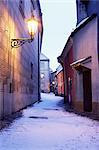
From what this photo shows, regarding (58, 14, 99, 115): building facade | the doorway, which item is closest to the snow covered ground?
(58, 14, 99, 115): building facade

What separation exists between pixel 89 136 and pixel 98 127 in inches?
76.5

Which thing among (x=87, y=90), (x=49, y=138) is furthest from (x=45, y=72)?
(x=49, y=138)

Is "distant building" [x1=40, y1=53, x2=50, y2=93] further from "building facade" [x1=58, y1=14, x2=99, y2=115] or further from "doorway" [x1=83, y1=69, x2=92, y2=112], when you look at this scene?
"doorway" [x1=83, y1=69, x2=92, y2=112]

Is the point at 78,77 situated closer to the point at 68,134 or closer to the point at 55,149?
the point at 68,134

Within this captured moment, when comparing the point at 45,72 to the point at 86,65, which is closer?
the point at 86,65

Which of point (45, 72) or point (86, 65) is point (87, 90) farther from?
point (45, 72)

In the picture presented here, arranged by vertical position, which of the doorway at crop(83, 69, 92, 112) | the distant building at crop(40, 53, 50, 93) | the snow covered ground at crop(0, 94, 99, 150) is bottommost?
the snow covered ground at crop(0, 94, 99, 150)

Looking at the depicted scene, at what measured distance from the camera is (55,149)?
7062 mm

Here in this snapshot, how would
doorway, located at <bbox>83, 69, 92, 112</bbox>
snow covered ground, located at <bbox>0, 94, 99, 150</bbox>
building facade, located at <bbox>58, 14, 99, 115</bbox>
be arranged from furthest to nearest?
doorway, located at <bbox>83, 69, 92, 112</bbox> → building facade, located at <bbox>58, 14, 99, 115</bbox> → snow covered ground, located at <bbox>0, 94, 99, 150</bbox>

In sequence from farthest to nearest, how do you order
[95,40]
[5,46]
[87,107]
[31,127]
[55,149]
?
[87,107] → [95,40] → [5,46] → [31,127] → [55,149]

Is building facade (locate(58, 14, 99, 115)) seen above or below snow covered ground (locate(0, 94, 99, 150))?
above

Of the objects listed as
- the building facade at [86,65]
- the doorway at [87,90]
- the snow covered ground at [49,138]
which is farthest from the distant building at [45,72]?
the snow covered ground at [49,138]

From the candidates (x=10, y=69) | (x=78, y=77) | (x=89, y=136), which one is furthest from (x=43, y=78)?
(x=89, y=136)

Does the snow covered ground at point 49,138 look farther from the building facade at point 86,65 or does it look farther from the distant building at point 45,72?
the distant building at point 45,72
